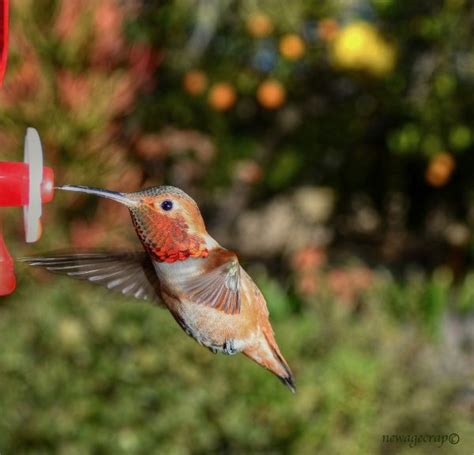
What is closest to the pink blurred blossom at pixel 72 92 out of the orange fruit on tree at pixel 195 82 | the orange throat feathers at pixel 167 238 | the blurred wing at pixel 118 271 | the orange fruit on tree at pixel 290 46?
the orange fruit on tree at pixel 195 82

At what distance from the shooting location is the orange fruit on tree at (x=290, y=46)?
169 inches

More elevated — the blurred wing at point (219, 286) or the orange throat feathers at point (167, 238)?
the orange throat feathers at point (167, 238)

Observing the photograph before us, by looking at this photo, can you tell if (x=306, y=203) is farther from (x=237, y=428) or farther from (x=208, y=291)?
(x=208, y=291)

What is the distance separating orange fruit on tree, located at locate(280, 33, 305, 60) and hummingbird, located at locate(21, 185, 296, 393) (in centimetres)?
318

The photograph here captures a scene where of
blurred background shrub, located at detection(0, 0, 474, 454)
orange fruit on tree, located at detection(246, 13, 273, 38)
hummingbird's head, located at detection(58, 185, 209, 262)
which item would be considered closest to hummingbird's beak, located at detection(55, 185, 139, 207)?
hummingbird's head, located at detection(58, 185, 209, 262)

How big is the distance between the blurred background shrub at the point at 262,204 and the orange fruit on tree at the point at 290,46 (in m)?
0.01

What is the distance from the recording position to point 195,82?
14.5ft

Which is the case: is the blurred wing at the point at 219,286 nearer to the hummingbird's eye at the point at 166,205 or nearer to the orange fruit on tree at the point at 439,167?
the hummingbird's eye at the point at 166,205

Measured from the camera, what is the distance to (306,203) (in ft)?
20.1

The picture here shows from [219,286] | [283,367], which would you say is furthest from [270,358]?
[219,286]

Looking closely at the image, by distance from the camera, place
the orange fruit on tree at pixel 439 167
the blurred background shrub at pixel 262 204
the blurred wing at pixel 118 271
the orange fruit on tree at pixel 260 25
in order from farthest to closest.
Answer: the orange fruit on tree at pixel 439 167
the orange fruit on tree at pixel 260 25
the blurred background shrub at pixel 262 204
the blurred wing at pixel 118 271

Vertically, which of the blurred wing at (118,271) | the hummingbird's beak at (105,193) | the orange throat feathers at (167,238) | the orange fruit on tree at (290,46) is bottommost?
the orange fruit on tree at (290,46)

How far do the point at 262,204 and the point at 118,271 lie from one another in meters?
4.53

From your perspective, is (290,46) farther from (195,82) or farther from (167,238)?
(167,238)
